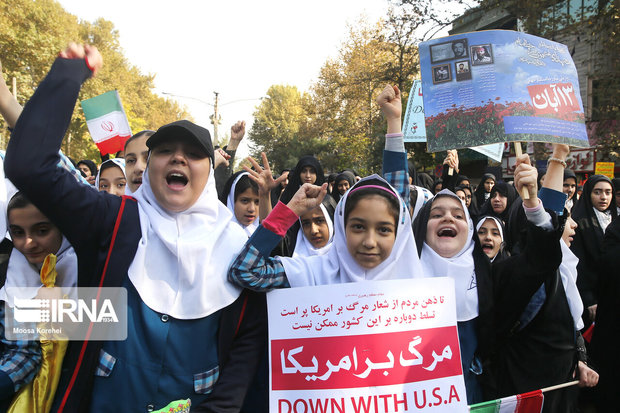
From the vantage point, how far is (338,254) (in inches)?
81.7

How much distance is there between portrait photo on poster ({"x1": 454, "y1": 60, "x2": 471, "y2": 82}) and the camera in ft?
9.13

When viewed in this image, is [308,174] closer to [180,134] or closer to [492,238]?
[492,238]

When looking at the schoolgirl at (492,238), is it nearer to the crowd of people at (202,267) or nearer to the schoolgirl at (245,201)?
the crowd of people at (202,267)

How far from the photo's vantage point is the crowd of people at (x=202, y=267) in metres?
1.56

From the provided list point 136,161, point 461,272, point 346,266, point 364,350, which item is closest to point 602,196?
point 461,272

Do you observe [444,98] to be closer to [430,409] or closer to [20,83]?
[430,409]

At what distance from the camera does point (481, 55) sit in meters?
2.78

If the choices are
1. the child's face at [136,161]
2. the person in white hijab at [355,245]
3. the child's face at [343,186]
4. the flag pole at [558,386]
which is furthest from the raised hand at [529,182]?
the child's face at [343,186]

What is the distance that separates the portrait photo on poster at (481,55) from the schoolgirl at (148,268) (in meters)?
1.89

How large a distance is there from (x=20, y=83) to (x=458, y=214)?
906 inches

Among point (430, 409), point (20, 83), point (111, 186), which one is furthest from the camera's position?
point (20, 83)

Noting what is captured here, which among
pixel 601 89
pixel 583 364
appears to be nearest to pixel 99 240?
pixel 583 364

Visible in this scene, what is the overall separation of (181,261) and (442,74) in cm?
206

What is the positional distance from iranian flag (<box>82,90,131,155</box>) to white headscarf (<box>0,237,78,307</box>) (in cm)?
396
